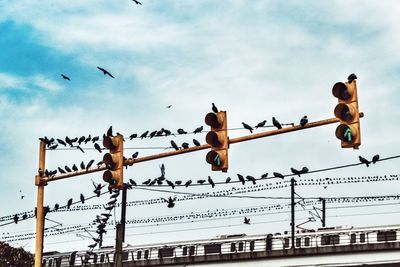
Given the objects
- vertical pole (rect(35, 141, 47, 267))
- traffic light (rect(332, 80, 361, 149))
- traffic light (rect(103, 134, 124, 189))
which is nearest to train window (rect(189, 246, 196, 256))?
vertical pole (rect(35, 141, 47, 267))

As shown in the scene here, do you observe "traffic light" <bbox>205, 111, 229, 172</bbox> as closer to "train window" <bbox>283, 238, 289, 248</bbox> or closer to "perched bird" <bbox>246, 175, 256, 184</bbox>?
"perched bird" <bbox>246, 175, 256, 184</bbox>

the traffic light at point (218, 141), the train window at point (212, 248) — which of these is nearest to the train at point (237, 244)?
the train window at point (212, 248)

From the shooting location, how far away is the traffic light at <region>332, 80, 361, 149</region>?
18047 millimetres

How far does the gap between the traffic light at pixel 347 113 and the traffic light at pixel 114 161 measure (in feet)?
19.0

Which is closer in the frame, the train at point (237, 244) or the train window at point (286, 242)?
the train at point (237, 244)

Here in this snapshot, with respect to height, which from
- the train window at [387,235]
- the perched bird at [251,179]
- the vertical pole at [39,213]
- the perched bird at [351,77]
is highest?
the perched bird at [351,77]

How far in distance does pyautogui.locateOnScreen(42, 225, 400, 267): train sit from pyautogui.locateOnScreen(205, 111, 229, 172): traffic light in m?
32.5

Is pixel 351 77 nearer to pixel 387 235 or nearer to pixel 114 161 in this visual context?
pixel 114 161

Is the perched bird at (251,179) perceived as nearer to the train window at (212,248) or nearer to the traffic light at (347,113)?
the traffic light at (347,113)

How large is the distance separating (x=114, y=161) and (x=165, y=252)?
4267 cm

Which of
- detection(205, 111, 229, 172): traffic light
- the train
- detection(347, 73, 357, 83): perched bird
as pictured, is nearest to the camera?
detection(347, 73, 357, 83): perched bird

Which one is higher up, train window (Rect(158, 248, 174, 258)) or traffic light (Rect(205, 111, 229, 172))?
traffic light (Rect(205, 111, 229, 172))

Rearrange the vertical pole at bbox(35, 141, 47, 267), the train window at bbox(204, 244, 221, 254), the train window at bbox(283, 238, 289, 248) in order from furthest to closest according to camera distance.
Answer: the train window at bbox(204, 244, 221, 254) < the train window at bbox(283, 238, 289, 248) < the vertical pole at bbox(35, 141, 47, 267)

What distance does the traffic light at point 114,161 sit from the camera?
21438 mm
